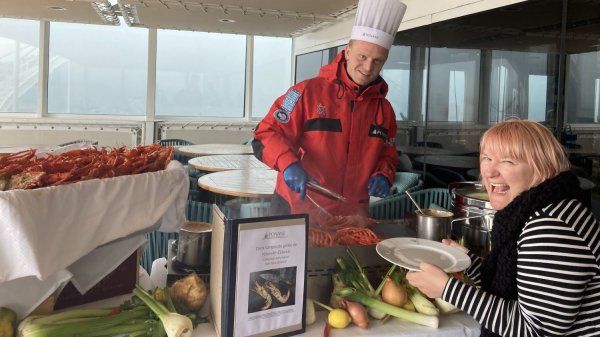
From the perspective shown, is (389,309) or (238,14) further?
(238,14)

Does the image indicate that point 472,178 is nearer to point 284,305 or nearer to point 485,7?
point 485,7

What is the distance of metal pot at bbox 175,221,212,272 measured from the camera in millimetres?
1321

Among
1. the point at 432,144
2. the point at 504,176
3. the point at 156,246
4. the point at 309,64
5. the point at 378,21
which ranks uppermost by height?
the point at 309,64

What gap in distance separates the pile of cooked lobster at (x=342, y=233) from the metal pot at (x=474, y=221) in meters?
0.37

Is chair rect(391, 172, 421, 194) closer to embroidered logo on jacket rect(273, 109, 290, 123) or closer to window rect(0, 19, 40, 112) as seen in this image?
embroidered logo on jacket rect(273, 109, 290, 123)

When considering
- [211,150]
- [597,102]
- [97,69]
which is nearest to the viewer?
[597,102]

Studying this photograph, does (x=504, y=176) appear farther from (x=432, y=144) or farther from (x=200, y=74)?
(x=200, y=74)

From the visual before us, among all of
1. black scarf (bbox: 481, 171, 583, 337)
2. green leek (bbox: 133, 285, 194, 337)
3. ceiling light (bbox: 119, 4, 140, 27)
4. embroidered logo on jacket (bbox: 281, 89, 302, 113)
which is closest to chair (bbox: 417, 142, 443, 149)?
embroidered logo on jacket (bbox: 281, 89, 302, 113)

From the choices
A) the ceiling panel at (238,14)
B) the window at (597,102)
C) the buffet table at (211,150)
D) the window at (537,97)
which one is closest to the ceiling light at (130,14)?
the ceiling panel at (238,14)

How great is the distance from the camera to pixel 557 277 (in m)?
0.97

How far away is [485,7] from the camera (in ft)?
10.5

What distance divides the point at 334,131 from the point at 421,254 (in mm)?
870

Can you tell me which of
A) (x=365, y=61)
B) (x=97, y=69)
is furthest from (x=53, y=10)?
(x=365, y=61)

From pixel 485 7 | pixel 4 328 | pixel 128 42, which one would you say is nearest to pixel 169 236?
pixel 4 328
